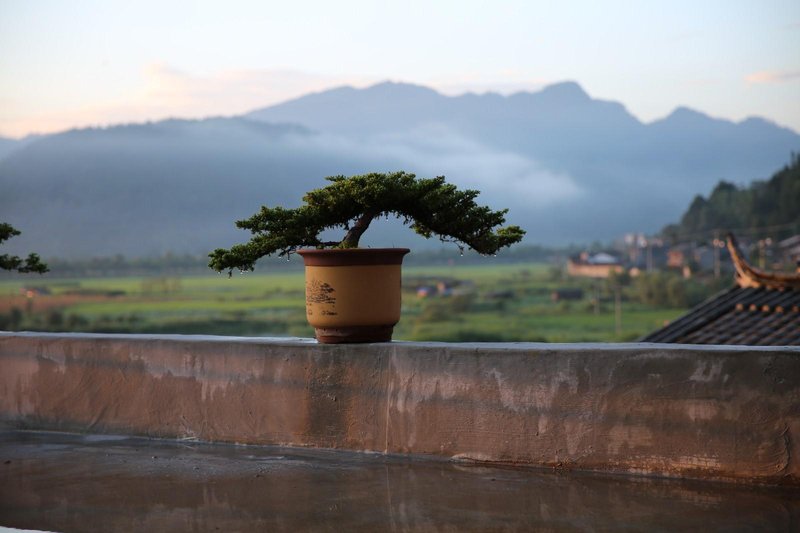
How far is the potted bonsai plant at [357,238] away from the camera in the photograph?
5512mm

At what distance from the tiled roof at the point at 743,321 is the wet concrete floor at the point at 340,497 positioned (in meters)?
8.72

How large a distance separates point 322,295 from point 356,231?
0.43m

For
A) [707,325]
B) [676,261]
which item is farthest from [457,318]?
[707,325]

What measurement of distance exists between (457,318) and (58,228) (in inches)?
2256

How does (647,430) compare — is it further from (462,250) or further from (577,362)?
(462,250)

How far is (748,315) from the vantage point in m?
14.4

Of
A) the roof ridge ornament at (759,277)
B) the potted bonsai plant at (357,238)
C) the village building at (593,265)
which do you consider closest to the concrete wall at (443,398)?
the potted bonsai plant at (357,238)

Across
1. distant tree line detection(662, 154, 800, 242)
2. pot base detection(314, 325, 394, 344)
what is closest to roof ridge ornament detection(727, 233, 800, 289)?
pot base detection(314, 325, 394, 344)

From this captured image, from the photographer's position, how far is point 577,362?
499 centimetres

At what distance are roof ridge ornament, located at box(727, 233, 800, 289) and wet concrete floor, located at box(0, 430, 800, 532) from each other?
33.1 ft

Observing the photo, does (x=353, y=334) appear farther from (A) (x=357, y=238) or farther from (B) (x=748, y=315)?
(B) (x=748, y=315)

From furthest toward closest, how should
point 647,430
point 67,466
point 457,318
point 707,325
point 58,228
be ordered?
point 58,228 < point 457,318 < point 707,325 < point 67,466 < point 647,430

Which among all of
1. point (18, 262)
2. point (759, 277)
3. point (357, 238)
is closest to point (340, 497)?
point (357, 238)

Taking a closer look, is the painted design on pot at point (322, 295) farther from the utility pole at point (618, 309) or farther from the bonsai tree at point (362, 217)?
the utility pole at point (618, 309)
